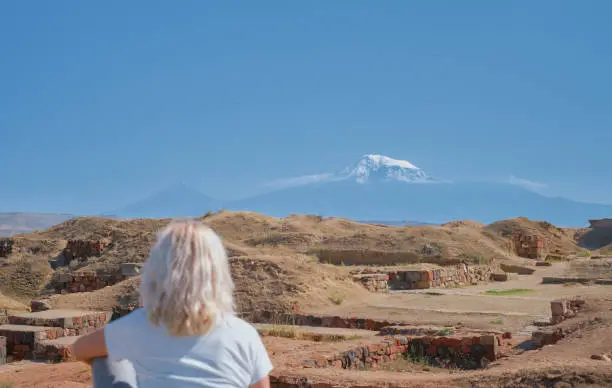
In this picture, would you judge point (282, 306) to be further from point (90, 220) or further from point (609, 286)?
point (90, 220)

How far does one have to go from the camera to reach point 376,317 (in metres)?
14.1

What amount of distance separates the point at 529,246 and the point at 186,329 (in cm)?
3663

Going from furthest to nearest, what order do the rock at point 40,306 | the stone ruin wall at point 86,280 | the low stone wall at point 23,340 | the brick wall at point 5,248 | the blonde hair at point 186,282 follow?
the brick wall at point 5,248 → the stone ruin wall at point 86,280 → the rock at point 40,306 → the low stone wall at point 23,340 → the blonde hair at point 186,282

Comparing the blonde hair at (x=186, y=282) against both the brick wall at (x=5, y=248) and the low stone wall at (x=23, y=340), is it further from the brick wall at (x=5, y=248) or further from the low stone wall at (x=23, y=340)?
the brick wall at (x=5, y=248)

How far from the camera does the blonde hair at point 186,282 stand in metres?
2.58

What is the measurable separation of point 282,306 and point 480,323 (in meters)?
4.41

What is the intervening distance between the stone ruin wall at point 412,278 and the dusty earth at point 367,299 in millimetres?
609

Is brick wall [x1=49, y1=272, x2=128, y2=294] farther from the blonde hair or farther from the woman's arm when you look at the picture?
the blonde hair

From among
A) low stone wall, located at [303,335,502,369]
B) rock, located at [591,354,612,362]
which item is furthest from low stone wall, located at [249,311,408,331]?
rock, located at [591,354,612,362]

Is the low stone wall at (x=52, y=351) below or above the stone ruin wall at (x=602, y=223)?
below

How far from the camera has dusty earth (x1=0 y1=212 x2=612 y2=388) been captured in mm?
7629

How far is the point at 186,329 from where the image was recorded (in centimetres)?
262

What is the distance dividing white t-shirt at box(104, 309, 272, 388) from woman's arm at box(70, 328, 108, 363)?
9cm

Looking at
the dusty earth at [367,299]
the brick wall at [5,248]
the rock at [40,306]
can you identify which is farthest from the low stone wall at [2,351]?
the brick wall at [5,248]
